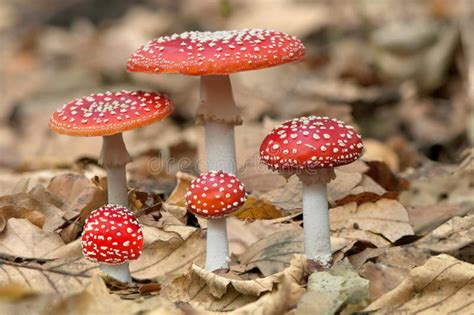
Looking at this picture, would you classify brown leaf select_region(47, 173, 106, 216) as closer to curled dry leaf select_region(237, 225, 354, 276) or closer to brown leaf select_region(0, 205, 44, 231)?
brown leaf select_region(0, 205, 44, 231)

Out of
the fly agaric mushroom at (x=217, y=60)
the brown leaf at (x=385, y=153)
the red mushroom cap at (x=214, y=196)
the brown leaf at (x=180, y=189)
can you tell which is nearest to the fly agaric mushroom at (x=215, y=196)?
the red mushroom cap at (x=214, y=196)

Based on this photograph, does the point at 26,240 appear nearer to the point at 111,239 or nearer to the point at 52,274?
the point at 52,274

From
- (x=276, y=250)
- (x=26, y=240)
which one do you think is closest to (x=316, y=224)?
(x=276, y=250)

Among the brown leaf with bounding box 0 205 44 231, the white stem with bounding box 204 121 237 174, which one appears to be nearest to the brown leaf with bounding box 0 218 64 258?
the brown leaf with bounding box 0 205 44 231

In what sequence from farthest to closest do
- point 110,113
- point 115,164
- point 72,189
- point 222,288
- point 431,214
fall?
point 72,189 < point 431,214 < point 115,164 < point 110,113 < point 222,288

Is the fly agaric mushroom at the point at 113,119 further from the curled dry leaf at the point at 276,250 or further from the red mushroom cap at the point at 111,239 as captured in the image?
the curled dry leaf at the point at 276,250

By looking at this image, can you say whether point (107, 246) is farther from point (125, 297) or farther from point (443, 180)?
point (443, 180)
